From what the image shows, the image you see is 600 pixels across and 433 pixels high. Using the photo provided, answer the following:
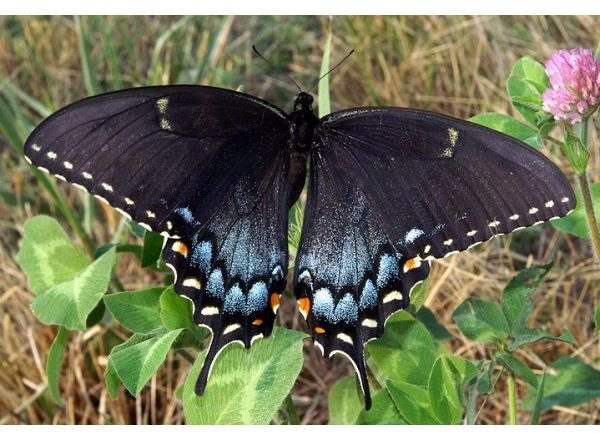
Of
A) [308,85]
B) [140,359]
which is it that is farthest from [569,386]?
[308,85]

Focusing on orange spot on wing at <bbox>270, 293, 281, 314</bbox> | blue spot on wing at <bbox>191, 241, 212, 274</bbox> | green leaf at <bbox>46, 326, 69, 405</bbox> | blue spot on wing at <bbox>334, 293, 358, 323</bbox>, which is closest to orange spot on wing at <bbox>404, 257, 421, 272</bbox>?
blue spot on wing at <bbox>334, 293, 358, 323</bbox>

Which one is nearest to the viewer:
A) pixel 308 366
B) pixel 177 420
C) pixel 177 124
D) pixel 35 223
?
pixel 177 124

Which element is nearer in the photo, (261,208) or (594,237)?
(594,237)

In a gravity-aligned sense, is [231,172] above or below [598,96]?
below

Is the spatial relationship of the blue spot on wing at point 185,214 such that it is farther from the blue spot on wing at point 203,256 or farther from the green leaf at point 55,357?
the green leaf at point 55,357

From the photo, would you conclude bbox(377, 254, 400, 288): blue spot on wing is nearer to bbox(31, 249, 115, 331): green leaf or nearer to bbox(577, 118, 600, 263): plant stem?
bbox(577, 118, 600, 263): plant stem

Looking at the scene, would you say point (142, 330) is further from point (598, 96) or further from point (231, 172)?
point (598, 96)

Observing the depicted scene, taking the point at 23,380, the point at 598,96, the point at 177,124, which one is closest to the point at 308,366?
the point at 23,380
